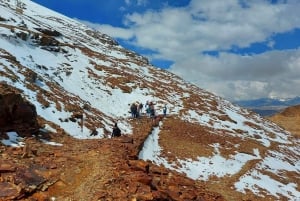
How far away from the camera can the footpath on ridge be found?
52.4ft

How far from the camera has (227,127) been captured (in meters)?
54.9

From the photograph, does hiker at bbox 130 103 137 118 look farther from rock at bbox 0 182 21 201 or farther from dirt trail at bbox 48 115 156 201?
rock at bbox 0 182 21 201

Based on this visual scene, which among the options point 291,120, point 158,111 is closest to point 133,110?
point 158,111

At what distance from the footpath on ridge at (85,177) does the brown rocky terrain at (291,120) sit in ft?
202

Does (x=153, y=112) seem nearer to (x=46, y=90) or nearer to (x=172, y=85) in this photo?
(x=46, y=90)

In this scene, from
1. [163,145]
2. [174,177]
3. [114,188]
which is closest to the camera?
[114,188]

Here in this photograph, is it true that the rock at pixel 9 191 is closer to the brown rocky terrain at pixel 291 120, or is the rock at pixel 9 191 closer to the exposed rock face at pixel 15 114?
the exposed rock face at pixel 15 114

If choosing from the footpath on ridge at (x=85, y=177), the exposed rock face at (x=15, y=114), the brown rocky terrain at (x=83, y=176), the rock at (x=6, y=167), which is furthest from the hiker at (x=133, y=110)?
the rock at (x=6, y=167)

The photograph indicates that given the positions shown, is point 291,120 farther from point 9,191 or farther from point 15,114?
point 9,191

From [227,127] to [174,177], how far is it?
3517 centimetres

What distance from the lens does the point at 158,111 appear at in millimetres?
54219

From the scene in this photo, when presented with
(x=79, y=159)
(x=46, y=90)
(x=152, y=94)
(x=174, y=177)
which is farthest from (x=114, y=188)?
(x=152, y=94)

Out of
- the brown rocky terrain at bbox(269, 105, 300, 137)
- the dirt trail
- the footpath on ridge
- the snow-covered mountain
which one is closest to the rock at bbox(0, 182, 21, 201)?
the footpath on ridge

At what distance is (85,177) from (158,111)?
121 feet
